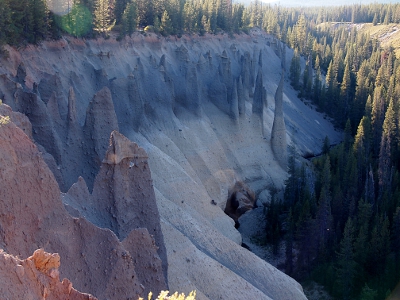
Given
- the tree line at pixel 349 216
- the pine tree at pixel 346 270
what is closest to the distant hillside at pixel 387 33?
the tree line at pixel 349 216

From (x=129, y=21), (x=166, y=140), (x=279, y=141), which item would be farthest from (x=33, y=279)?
(x=129, y=21)

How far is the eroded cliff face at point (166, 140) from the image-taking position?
16.4 m

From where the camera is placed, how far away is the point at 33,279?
755 cm

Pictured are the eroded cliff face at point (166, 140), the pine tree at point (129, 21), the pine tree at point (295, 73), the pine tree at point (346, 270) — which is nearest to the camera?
the eroded cliff face at point (166, 140)

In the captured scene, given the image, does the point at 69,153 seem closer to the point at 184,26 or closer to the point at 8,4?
the point at 8,4

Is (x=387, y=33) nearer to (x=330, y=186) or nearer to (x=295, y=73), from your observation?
(x=295, y=73)

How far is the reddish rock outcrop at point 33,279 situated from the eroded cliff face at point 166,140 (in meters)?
4.89

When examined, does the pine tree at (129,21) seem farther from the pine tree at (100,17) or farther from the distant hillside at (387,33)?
the distant hillside at (387,33)

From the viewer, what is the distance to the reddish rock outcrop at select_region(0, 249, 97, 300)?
709 centimetres

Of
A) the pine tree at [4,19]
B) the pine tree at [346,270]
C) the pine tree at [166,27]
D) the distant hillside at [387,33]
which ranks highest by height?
the pine tree at [4,19]

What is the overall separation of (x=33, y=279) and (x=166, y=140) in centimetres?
2427

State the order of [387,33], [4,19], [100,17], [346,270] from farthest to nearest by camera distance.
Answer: [387,33] → [100,17] → [4,19] → [346,270]

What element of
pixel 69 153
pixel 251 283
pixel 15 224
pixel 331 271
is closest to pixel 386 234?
pixel 331 271

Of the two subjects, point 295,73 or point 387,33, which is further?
point 387,33
